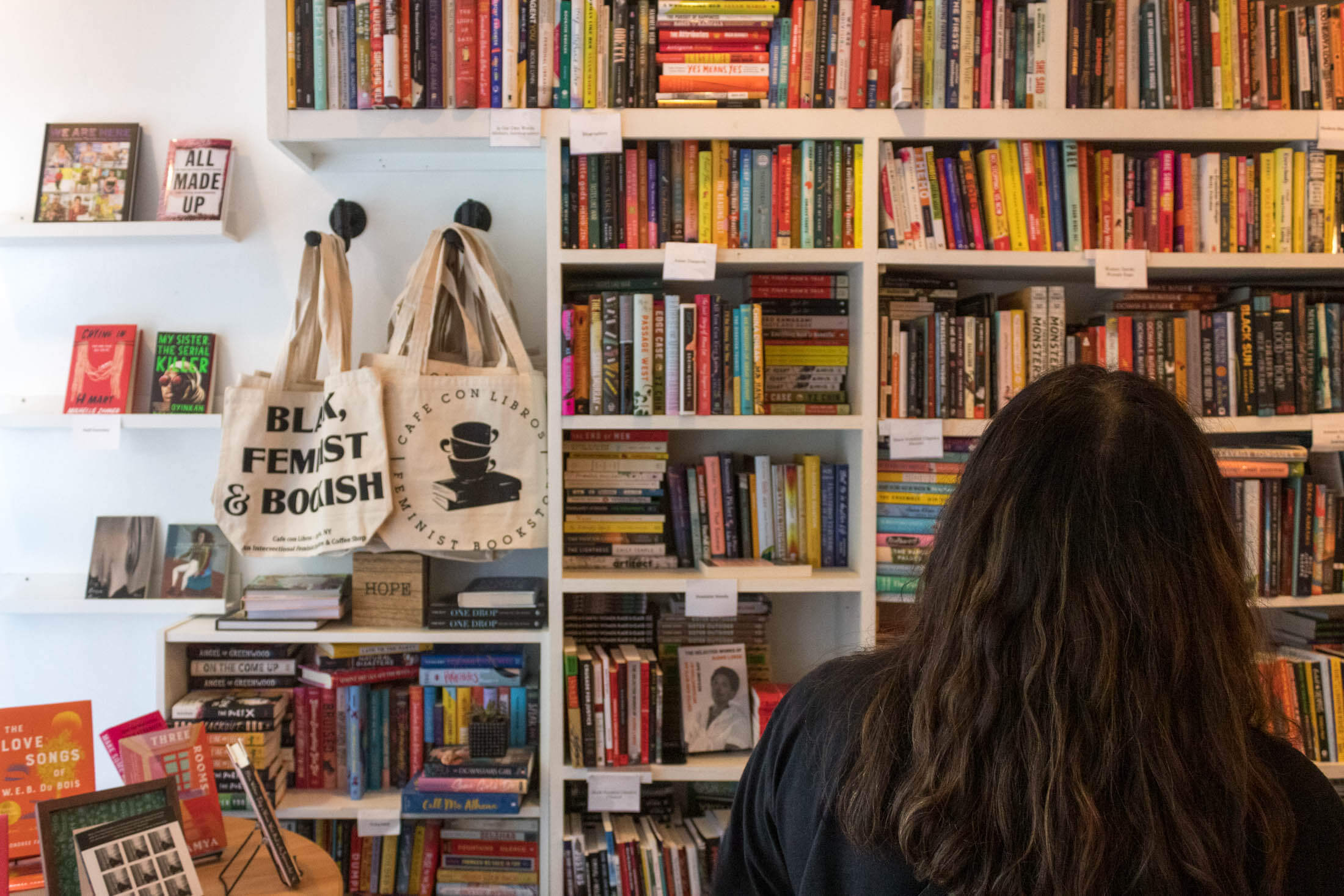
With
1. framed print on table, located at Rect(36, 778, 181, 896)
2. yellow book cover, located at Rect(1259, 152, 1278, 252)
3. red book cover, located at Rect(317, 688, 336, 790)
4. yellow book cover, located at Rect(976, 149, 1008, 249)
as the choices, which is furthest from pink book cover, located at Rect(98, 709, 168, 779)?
yellow book cover, located at Rect(1259, 152, 1278, 252)

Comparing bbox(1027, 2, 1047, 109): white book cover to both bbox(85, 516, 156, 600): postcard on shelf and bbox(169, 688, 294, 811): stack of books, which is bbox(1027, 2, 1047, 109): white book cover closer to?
bbox(169, 688, 294, 811): stack of books

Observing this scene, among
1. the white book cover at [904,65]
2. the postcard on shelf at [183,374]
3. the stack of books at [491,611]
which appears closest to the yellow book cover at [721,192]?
the white book cover at [904,65]

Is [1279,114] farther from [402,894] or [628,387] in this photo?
[402,894]

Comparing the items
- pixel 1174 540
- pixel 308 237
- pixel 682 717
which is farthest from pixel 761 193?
pixel 1174 540

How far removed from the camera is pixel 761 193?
1.91 m

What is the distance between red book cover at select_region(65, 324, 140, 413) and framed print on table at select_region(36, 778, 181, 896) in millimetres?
1170

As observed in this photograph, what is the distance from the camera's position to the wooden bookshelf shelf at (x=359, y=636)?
1.98m

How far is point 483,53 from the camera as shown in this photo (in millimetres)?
1881

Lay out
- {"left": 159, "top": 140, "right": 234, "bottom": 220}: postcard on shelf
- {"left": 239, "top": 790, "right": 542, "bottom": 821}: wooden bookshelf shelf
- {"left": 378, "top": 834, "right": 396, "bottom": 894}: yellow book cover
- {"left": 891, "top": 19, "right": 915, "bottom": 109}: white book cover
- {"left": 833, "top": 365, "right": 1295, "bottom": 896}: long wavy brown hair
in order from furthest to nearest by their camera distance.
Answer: {"left": 159, "top": 140, "right": 234, "bottom": 220}: postcard on shelf
{"left": 378, "top": 834, "right": 396, "bottom": 894}: yellow book cover
{"left": 239, "top": 790, "right": 542, "bottom": 821}: wooden bookshelf shelf
{"left": 891, "top": 19, "right": 915, "bottom": 109}: white book cover
{"left": 833, "top": 365, "right": 1295, "bottom": 896}: long wavy brown hair

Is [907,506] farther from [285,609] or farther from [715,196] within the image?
[285,609]

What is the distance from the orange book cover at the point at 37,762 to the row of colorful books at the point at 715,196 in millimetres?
1210

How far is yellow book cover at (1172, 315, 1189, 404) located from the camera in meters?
1.94

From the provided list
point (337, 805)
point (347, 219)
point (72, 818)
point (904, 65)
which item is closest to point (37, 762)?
point (72, 818)

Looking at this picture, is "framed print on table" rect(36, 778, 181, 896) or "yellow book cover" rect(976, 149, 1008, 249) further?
"yellow book cover" rect(976, 149, 1008, 249)
